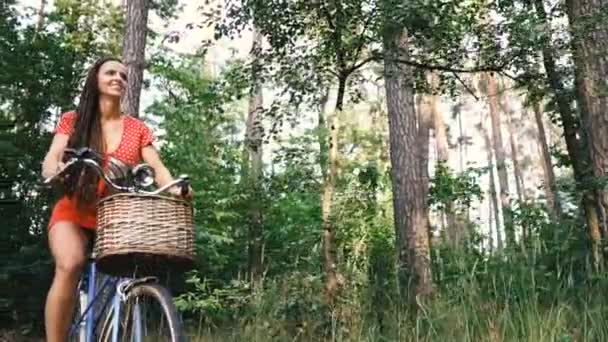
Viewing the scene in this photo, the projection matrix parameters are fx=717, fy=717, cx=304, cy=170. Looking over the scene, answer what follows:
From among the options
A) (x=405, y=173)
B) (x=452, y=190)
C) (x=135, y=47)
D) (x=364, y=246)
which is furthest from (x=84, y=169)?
(x=452, y=190)

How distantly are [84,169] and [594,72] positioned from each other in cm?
368

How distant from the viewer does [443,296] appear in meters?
4.18

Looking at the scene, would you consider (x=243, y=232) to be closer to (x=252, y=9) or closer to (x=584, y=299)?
(x=252, y=9)

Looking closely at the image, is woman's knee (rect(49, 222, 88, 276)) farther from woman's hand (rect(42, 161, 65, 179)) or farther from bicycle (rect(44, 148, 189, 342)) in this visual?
woman's hand (rect(42, 161, 65, 179))

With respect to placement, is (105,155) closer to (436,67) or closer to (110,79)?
(110,79)

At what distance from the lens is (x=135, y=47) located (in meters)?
7.66

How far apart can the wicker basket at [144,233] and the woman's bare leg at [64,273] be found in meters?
0.28

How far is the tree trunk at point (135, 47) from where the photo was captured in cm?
759

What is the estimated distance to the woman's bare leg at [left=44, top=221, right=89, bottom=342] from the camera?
109 inches

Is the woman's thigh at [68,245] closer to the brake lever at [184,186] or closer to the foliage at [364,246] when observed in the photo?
the brake lever at [184,186]

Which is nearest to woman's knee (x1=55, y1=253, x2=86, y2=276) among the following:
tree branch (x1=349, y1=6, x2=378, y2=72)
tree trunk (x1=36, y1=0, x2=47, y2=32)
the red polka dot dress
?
the red polka dot dress

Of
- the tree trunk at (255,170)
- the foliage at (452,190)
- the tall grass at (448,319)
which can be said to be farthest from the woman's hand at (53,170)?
the foliage at (452,190)

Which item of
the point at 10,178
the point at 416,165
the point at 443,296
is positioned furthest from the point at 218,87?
the point at 10,178

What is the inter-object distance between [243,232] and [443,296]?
7.58 m
